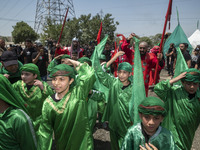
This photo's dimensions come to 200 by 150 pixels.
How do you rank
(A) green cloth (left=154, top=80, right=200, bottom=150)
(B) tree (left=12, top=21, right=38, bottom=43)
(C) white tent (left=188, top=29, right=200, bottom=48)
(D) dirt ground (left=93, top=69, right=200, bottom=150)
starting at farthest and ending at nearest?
(B) tree (left=12, top=21, right=38, bottom=43) < (C) white tent (left=188, top=29, right=200, bottom=48) < (D) dirt ground (left=93, top=69, right=200, bottom=150) < (A) green cloth (left=154, top=80, right=200, bottom=150)

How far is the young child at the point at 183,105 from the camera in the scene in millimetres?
2189

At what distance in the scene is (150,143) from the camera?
Result: 1578mm

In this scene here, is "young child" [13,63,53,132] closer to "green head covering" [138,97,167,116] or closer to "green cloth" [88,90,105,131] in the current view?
"green cloth" [88,90,105,131]

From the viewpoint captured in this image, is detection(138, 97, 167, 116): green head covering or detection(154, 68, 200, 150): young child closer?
detection(138, 97, 167, 116): green head covering

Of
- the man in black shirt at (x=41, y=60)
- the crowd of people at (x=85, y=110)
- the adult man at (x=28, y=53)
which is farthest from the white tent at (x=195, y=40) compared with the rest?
the adult man at (x=28, y=53)

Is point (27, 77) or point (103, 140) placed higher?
point (27, 77)

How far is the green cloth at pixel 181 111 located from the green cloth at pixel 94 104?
1.25m

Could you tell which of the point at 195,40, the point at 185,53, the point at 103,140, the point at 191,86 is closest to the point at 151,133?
the point at 191,86

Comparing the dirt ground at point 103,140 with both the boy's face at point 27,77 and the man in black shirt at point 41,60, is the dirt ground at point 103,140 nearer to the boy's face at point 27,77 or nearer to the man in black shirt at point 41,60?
the boy's face at point 27,77

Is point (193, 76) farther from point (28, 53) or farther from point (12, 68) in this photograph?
point (28, 53)

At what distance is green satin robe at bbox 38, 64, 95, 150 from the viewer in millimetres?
1904

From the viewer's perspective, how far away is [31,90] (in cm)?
261

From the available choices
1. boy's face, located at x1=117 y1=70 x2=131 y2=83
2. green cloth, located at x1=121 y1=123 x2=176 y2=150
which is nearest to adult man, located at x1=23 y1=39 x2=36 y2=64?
boy's face, located at x1=117 y1=70 x2=131 y2=83

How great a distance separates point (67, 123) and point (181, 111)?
1580 millimetres
